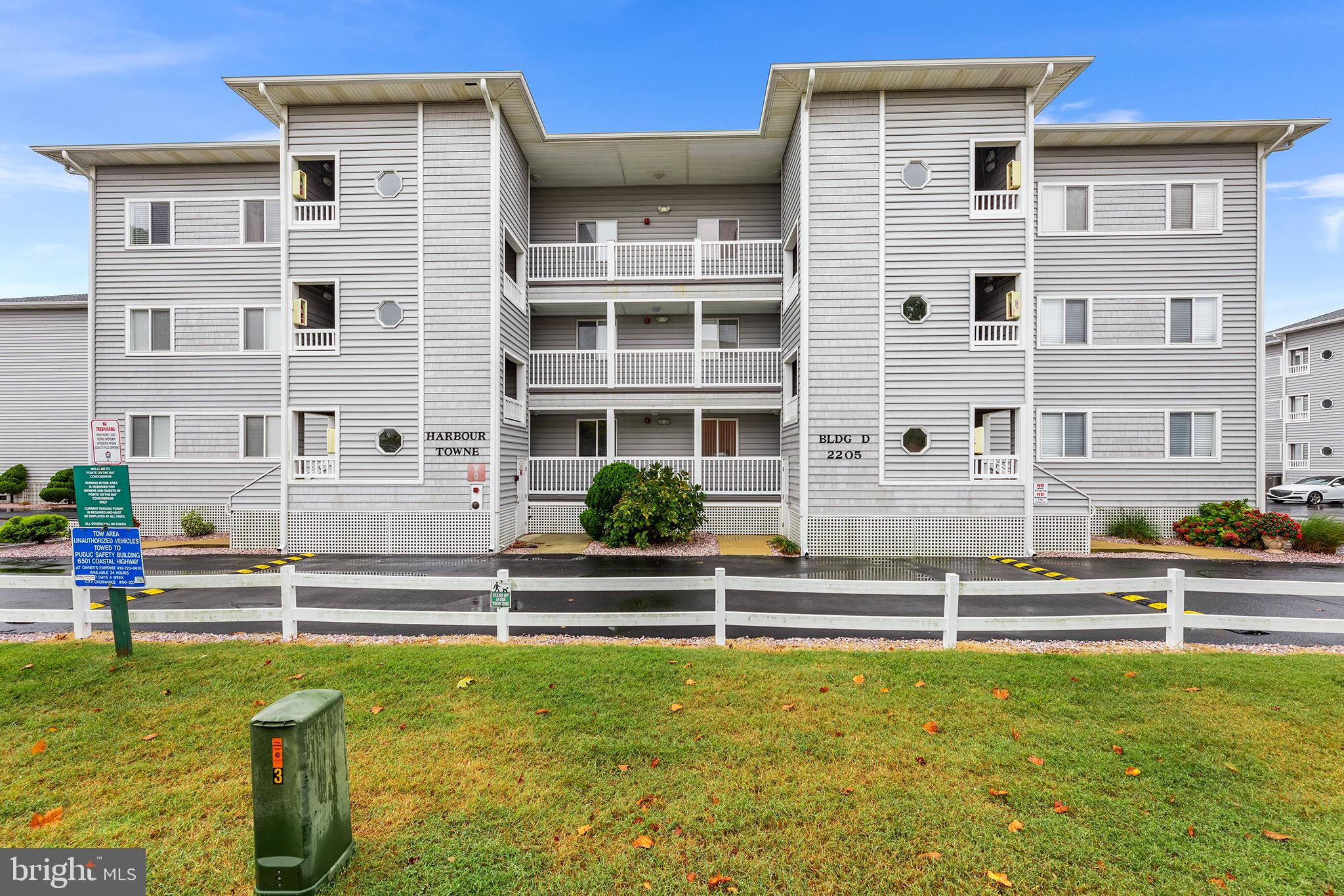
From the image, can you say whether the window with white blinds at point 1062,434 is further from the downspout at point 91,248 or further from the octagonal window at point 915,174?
the downspout at point 91,248

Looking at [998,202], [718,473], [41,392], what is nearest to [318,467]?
[718,473]

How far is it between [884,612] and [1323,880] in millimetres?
5698

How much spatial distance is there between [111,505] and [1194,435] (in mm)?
23296

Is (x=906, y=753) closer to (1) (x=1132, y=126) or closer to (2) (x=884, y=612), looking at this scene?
(2) (x=884, y=612)

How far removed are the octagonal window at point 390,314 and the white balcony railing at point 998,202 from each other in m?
14.7

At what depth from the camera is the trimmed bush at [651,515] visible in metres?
14.3

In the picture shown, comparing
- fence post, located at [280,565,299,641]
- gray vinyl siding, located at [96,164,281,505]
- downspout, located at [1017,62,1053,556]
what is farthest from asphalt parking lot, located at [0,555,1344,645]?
gray vinyl siding, located at [96,164,281,505]

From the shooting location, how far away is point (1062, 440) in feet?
52.8

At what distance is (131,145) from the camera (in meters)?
15.7

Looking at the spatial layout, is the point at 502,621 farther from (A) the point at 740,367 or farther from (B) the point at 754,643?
(A) the point at 740,367

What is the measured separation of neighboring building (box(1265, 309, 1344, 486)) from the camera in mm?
26703

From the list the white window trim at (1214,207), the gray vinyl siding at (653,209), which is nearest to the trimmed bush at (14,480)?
the gray vinyl siding at (653,209)

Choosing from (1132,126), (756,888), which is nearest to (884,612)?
(756,888)

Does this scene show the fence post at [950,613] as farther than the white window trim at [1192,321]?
No
